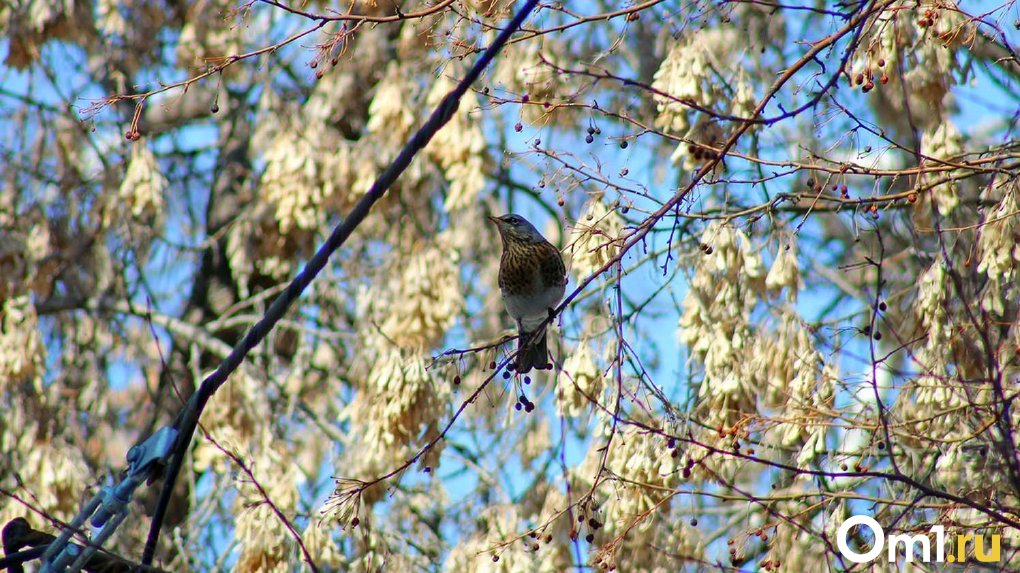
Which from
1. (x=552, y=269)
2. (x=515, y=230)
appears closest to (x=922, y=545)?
(x=552, y=269)

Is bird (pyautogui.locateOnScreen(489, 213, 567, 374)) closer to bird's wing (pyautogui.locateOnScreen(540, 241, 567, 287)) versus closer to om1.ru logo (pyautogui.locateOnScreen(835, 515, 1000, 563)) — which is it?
bird's wing (pyautogui.locateOnScreen(540, 241, 567, 287))

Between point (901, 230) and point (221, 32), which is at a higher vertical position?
point (221, 32)

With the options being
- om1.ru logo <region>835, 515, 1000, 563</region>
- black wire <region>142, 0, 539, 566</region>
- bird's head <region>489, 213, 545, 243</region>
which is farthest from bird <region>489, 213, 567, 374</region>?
black wire <region>142, 0, 539, 566</region>

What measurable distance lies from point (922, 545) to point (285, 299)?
7.87ft

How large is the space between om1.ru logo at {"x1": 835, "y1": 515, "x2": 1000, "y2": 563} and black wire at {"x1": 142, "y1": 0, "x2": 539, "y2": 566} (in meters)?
1.91

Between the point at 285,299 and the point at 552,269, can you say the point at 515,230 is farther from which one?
the point at 285,299

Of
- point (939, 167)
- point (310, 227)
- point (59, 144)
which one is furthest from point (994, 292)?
point (59, 144)

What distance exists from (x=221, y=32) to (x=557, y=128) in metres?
2.22

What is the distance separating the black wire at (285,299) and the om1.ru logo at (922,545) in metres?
1.91

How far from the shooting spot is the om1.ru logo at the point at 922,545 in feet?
12.2

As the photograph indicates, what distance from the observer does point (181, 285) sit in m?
8.54

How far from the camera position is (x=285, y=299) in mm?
2891

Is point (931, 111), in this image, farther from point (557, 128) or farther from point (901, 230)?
point (557, 128)

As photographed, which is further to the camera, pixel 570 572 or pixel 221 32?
pixel 221 32
